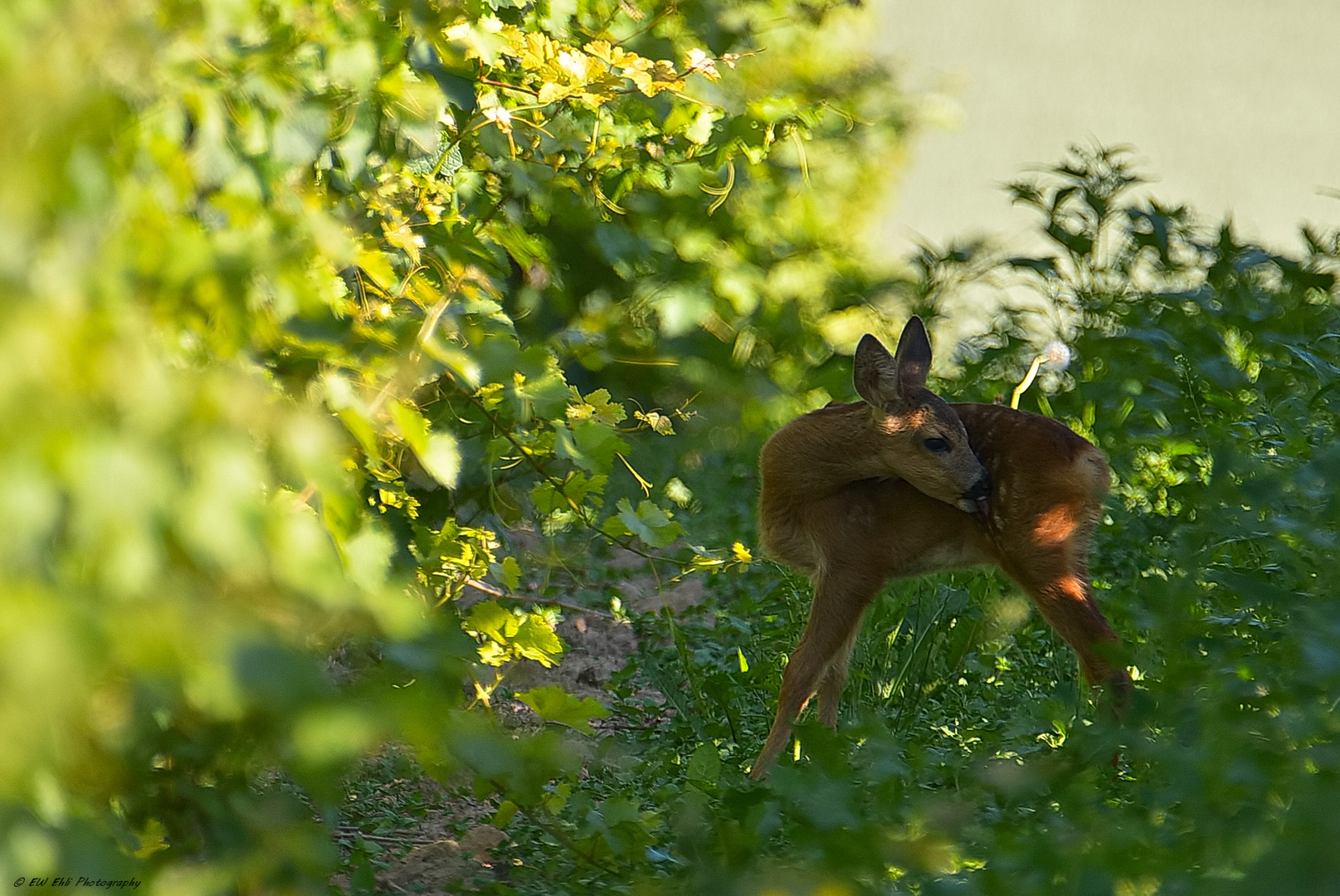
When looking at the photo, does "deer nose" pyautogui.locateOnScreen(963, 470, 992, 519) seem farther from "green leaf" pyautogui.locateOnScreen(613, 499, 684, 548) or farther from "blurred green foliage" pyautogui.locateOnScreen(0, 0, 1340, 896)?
"green leaf" pyautogui.locateOnScreen(613, 499, 684, 548)

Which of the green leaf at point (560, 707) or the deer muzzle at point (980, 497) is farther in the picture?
the deer muzzle at point (980, 497)

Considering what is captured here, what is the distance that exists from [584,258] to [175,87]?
11.6 feet

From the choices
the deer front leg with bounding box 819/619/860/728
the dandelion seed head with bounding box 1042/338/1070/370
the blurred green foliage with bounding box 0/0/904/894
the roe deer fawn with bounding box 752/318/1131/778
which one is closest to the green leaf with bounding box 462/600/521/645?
the blurred green foliage with bounding box 0/0/904/894

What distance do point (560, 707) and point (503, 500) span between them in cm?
151

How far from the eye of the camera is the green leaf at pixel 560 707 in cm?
250

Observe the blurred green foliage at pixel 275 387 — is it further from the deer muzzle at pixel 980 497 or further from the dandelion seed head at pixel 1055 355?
the dandelion seed head at pixel 1055 355

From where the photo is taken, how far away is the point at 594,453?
277cm

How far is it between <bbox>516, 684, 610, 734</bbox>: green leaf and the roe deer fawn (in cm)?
125

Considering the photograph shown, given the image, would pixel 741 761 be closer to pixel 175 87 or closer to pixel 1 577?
pixel 175 87

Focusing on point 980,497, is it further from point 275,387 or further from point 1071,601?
point 275,387

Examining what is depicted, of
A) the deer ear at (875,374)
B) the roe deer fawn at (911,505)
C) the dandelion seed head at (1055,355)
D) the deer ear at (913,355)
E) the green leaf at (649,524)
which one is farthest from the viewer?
the dandelion seed head at (1055,355)

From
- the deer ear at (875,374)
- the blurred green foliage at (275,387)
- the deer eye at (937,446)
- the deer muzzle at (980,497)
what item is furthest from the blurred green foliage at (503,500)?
the deer ear at (875,374)

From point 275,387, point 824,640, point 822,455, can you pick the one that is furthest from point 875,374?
point 275,387

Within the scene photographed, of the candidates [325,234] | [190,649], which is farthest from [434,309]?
[190,649]
